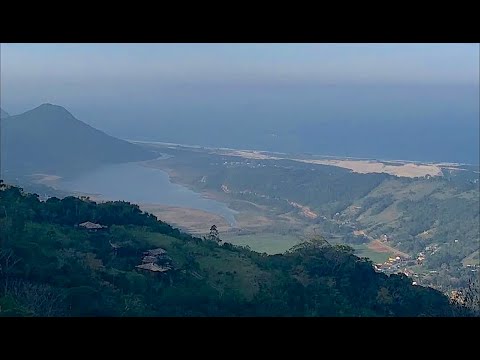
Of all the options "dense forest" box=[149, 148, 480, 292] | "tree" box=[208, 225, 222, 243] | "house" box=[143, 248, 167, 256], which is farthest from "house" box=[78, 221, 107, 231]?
"dense forest" box=[149, 148, 480, 292]

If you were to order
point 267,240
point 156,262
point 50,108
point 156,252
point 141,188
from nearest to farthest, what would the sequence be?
point 156,262 → point 156,252 → point 267,240 → point 141,188 → point 50,108

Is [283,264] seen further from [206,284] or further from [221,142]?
[221,142]

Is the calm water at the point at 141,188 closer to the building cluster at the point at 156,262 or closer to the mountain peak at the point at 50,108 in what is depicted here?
the mountain peak at the point at 50,108

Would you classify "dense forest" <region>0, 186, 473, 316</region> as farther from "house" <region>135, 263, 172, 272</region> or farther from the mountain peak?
the mountain peak

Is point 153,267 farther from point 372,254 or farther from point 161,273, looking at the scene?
point 372,254

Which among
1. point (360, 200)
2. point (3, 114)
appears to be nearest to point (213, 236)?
point (360, 200)

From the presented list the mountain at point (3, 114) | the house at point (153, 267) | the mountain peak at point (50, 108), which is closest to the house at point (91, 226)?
the house at point (153, 267)
